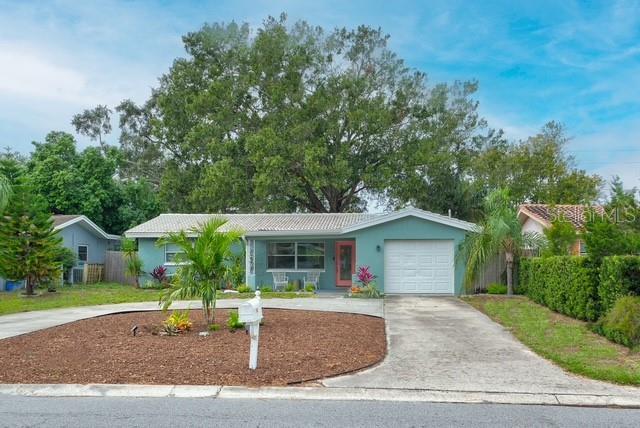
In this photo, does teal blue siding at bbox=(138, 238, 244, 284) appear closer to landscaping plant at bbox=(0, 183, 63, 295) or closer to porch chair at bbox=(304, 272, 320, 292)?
landscaping plant at bbox=(0, 183, 63, 295)

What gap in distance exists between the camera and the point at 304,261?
2297 cm

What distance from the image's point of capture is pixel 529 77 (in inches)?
833

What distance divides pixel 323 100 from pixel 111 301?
17.2 m

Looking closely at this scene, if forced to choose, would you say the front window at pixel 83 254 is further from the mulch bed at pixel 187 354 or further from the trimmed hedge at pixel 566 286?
the trimmed hedge at pixel 566 286

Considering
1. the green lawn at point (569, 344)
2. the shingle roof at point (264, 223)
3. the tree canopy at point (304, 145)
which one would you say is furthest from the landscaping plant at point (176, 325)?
the tree canopy at point (304, 145)

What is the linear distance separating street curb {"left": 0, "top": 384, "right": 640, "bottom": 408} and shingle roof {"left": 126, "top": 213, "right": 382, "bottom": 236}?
48.4 ft

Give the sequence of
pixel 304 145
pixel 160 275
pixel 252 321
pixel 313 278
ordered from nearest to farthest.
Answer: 1. pixel 252 321
2. pixel 313 278
3. pixel 160 275
4. pixel 304 145

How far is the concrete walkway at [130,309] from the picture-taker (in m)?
12.7

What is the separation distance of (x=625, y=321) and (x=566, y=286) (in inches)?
163

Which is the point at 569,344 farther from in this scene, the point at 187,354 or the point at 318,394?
the point at 187,354

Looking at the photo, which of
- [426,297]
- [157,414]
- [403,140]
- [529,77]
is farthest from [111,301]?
[403,140]

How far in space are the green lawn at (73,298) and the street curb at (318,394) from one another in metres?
10.3

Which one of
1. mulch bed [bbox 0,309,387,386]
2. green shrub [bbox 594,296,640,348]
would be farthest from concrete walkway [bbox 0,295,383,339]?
green shrub [bbox 594,296,640,348]

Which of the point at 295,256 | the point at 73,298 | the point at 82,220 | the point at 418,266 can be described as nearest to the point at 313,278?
the point at 295,256
